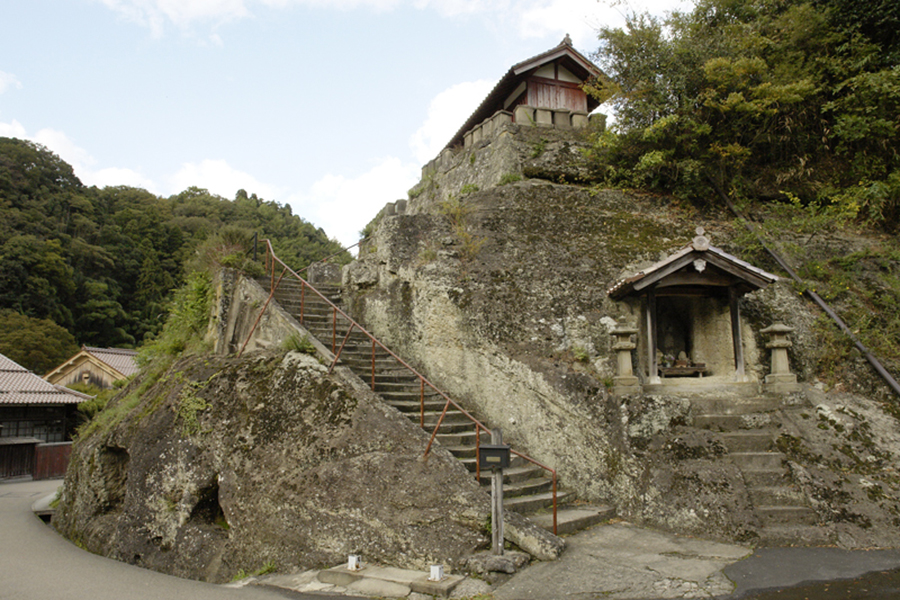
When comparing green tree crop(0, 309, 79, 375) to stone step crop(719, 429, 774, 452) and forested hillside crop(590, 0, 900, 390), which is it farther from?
stone step crop(719, 429, 774, 452)

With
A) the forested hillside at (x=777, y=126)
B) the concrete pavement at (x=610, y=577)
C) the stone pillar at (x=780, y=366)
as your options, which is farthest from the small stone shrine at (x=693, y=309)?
the concrete pavement at (x=610, y=577)

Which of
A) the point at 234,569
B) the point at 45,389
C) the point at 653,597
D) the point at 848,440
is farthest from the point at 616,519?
the point at 45,389

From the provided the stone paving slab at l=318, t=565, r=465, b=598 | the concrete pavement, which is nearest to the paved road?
the concrete pavement

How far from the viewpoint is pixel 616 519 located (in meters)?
7.15

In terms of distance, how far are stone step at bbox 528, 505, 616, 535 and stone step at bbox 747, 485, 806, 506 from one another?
176 cm

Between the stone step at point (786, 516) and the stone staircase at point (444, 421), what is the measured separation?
181cm

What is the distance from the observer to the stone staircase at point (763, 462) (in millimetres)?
6328

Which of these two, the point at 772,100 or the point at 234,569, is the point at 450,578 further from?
the point at 772,100

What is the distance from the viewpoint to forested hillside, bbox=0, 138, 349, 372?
3534 centimetres

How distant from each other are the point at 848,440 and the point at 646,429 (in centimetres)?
280

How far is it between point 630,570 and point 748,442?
3096mm

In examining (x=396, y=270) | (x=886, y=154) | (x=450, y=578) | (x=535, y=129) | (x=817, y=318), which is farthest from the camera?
(x=535, y=129)

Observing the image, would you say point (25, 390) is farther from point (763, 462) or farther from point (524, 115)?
point (763, 462)

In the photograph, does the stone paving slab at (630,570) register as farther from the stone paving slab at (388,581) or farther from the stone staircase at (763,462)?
the stone staircase at (763,462)
